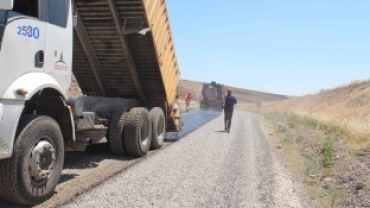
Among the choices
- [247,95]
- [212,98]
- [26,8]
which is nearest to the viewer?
[26,8]

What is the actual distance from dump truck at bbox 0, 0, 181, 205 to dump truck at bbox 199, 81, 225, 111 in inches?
1196

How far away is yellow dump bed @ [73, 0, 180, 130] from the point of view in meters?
8.66

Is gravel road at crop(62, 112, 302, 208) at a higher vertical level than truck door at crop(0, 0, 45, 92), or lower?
lower

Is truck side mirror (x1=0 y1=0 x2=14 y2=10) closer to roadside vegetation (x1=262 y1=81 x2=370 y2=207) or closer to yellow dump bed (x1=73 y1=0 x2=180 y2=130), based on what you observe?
yellow dump bed (x1=73 y1=0 x2=180 y2=130)

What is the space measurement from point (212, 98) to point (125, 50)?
34325 millimetres

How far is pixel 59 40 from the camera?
5977 millimetres

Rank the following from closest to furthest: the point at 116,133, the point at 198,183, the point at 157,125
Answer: the point at 198,183
the point at 116,133
the point at 157,125

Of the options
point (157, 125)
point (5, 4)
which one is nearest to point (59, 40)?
point (5, 4)

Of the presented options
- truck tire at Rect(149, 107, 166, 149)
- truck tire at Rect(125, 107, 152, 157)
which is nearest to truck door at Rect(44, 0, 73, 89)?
truck tire at Rect(125, 107, 152, 157)

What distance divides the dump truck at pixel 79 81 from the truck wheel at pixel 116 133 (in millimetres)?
20

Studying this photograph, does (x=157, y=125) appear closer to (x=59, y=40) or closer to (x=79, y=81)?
(x=79, y=81)

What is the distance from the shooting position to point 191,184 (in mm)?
6973

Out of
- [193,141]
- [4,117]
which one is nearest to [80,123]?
[4,117]

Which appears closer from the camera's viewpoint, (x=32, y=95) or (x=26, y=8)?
(x=32, y=95)
